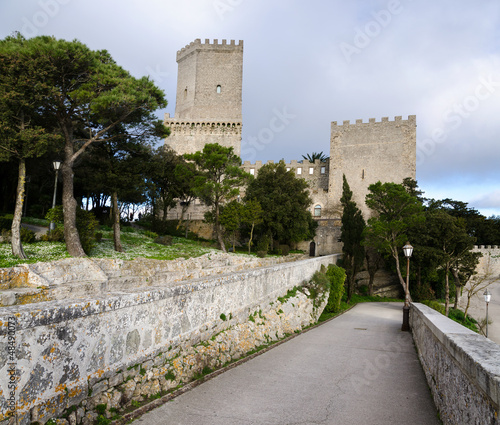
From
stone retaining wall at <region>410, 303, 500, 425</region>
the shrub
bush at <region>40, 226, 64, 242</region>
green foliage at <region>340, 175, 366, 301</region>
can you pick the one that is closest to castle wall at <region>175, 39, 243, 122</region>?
green foliage at <region>340, 175, 366, 301</region>

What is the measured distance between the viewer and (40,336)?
2.90 meters

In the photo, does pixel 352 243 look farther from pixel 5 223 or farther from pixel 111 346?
pixel 111 346

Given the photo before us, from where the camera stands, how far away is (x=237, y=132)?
4672 cm

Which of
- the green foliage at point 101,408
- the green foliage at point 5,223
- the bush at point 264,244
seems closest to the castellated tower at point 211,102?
the bush at point 264,244

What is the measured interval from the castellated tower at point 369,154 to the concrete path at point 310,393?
39425 mm

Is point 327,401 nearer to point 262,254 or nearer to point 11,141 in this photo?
point 11,141

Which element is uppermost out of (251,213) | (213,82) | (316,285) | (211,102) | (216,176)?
(213,82)

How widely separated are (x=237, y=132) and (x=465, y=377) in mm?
45297

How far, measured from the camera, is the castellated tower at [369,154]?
4450 centimetres

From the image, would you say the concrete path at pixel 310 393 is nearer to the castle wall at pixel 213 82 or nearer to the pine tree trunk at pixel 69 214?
the pine tree trunk at pixel 69 214

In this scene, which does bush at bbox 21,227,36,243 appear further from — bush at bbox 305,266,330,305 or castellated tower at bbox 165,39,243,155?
castellated tower at bbox 165,39,243,155

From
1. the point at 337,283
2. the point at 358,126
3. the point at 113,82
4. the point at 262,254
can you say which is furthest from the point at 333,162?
the point at 113,82

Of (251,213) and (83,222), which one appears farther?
(251,213)

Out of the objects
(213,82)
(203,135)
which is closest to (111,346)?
(203,135)
